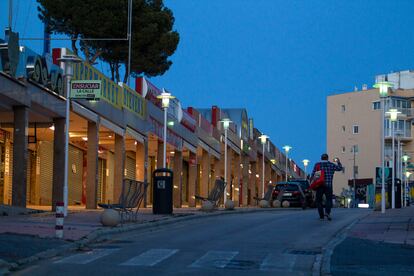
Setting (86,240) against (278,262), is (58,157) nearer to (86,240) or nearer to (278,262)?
(86,240)

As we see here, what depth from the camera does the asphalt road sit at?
12219 mm

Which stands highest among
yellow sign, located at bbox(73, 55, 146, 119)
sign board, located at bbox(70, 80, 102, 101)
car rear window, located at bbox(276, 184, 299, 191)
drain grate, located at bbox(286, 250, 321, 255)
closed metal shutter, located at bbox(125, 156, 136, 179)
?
yellow sign, located at bbox(73, 55, 146, 119)

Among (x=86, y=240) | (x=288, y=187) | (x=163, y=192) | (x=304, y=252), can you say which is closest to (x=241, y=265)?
(x=304, y=252)

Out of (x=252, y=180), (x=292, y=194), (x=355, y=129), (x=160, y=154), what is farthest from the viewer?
(x=355, y=129)

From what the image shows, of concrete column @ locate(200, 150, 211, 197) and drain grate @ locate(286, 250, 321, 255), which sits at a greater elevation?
concrete column @ locate(200, 150, 211, 197)

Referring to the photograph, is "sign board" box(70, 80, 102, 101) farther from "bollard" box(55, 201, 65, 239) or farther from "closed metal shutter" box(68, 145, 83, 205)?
"closed metal shutter" box(68, 145, 83, 205)

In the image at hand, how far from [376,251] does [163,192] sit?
42.6ft

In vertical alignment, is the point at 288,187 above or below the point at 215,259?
above

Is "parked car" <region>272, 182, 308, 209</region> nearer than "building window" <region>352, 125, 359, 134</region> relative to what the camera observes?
Yes

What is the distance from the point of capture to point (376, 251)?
14688 mm

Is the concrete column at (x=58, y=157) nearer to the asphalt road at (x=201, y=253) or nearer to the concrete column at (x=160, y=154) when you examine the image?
the asphalt road at (x=201, y=253)

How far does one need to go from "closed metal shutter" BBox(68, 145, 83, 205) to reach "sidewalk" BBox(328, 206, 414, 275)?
2257 centimetres

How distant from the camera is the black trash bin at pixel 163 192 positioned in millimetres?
26531

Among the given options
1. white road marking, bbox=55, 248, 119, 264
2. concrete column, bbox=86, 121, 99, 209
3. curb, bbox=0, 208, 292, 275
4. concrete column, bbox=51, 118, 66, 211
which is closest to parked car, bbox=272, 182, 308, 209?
concrete column, bbox=86, 121, 99, 209
